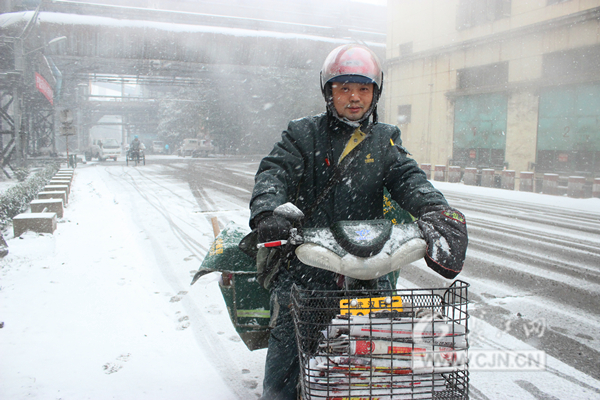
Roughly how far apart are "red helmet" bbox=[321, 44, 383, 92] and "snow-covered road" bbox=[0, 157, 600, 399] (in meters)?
1.94

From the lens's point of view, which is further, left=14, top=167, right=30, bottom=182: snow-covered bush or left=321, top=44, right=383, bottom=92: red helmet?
left=14, top=167, right=30, bottom=182: snow-covered bush

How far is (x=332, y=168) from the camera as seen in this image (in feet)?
7.14

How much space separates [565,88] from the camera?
1734cm

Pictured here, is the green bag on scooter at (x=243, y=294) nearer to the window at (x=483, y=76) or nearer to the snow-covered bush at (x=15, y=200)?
the snow-covered bush at (x=15, y=200)

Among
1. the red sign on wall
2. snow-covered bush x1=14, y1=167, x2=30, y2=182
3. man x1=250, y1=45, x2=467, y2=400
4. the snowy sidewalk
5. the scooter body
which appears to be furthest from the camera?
the red sign on wall

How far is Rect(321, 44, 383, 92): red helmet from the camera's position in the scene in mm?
2068

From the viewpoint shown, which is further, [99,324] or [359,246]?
[99,324]

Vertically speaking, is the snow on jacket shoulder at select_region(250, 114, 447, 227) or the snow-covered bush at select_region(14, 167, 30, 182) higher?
the snow on jacket shoulder at select_region(250, 114, 447, 227)

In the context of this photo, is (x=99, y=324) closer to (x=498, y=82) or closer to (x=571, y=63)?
(x=571, y=63)

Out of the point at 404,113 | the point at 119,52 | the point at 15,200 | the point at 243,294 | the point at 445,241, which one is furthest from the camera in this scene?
the point at 404,113

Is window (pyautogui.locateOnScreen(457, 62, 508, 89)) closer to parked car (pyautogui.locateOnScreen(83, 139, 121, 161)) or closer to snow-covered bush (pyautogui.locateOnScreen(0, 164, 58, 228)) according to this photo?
snow-covered bush (pyautogui.locateOnScreen(0, 164, 58, 228))

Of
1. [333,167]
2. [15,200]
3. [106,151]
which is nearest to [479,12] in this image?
[15,200]

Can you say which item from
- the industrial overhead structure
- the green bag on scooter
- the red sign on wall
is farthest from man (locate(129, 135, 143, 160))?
the green bag on scooter

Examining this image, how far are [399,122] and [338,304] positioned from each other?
83.7 feet
